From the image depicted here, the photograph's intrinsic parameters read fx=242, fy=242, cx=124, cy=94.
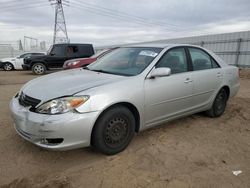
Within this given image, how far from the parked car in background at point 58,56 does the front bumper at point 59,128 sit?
1162cm

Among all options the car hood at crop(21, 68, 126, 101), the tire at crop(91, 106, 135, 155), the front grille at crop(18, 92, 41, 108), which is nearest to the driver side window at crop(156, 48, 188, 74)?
the car hood at crop(21, 68, 126, 101)

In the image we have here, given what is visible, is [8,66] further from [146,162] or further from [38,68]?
[146,162]

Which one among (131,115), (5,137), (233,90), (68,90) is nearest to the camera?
(68,90)

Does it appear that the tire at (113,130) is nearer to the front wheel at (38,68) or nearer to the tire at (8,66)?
the front wheel at (38,68)

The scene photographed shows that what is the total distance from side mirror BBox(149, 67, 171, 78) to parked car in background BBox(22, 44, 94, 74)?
442 inches

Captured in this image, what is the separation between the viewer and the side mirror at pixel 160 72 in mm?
3477

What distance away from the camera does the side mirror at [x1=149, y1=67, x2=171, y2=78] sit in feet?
11.4

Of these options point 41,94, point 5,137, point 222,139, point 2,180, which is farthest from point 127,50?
point 2,180

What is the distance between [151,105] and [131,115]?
0.37 metres

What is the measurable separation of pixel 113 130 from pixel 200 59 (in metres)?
2.38

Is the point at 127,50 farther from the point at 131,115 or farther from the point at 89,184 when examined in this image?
the point at 89,184

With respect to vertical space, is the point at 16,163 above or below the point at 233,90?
below

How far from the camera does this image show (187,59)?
429 centimetres

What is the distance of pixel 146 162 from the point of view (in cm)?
311
